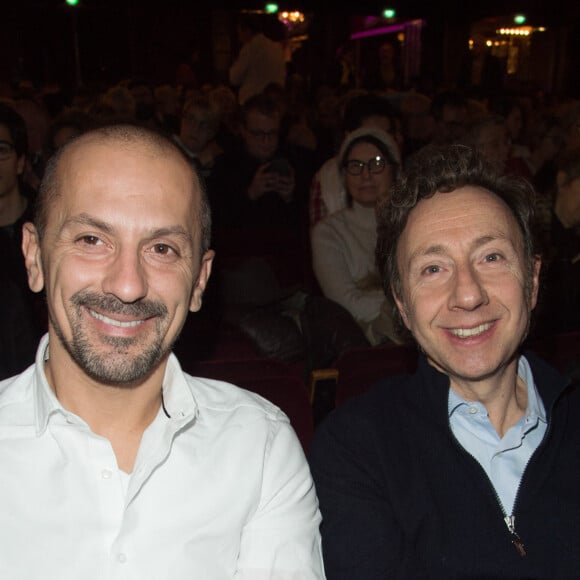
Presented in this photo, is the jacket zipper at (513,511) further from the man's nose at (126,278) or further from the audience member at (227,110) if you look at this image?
the audience member at (227,110)

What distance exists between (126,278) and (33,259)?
0.27 metres

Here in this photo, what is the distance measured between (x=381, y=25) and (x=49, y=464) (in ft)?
54.1

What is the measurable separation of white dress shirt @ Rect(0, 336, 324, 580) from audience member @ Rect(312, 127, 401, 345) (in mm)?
1526

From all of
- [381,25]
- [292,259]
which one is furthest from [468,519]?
[381,25]

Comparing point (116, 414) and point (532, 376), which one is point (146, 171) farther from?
point (532, 376)

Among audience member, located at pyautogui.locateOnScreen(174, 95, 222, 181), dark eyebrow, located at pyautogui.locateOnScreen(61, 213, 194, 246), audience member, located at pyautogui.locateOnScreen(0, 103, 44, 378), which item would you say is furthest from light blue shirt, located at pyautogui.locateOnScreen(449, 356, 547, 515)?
audience member, located at pyautogui.locateOnScreen(174, 95, 222, 181)

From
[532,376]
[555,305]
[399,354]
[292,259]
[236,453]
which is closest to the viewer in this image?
[236,453]

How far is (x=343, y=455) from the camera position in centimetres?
145

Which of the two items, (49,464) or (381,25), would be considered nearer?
(49,464)

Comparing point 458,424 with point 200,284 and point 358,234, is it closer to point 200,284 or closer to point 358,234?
point 200,284

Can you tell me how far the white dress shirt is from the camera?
1.17 meters

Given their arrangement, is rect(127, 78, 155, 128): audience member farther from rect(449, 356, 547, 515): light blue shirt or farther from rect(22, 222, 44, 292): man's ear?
rect(449, 356, 547, 515): light blue shirt

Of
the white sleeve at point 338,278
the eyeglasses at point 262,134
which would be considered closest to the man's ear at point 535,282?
the white sleeve at point 338,278

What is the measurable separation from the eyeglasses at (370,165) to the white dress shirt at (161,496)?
2207 mm
